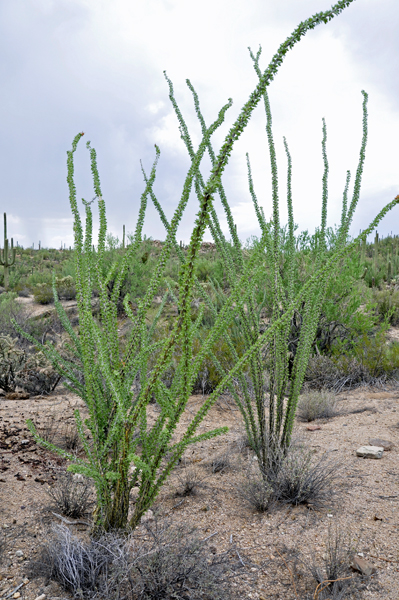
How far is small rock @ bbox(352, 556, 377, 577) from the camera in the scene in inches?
88.1

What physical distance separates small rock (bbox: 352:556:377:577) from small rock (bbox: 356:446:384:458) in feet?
4.81

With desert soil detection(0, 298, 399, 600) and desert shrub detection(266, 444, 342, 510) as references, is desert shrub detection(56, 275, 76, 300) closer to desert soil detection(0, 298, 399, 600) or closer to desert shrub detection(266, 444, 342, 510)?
desert soil detection(0, 298, 399, 600)

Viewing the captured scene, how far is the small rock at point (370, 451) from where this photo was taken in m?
3.65

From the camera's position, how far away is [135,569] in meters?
2.04

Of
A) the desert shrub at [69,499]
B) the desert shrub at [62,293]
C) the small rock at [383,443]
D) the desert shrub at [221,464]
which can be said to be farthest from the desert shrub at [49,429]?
the desert shrub at [62,293]

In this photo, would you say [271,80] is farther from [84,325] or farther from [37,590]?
[37,590]

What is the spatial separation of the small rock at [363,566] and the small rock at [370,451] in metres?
1.46

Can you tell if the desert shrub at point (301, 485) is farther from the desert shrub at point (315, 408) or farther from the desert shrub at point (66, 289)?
the desert shrub at point (66, 289)

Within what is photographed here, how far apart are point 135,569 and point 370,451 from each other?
7.99 feet

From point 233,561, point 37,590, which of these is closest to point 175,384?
point 233,561

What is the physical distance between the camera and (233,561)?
2.24 m

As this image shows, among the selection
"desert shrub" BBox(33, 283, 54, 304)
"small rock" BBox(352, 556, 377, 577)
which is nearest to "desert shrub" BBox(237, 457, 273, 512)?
"small rock" BBox(352, 556, 377, 577)

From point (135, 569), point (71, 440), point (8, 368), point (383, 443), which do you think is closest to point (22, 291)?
point (8, 368)

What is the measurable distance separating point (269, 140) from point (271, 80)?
71.7 inches
